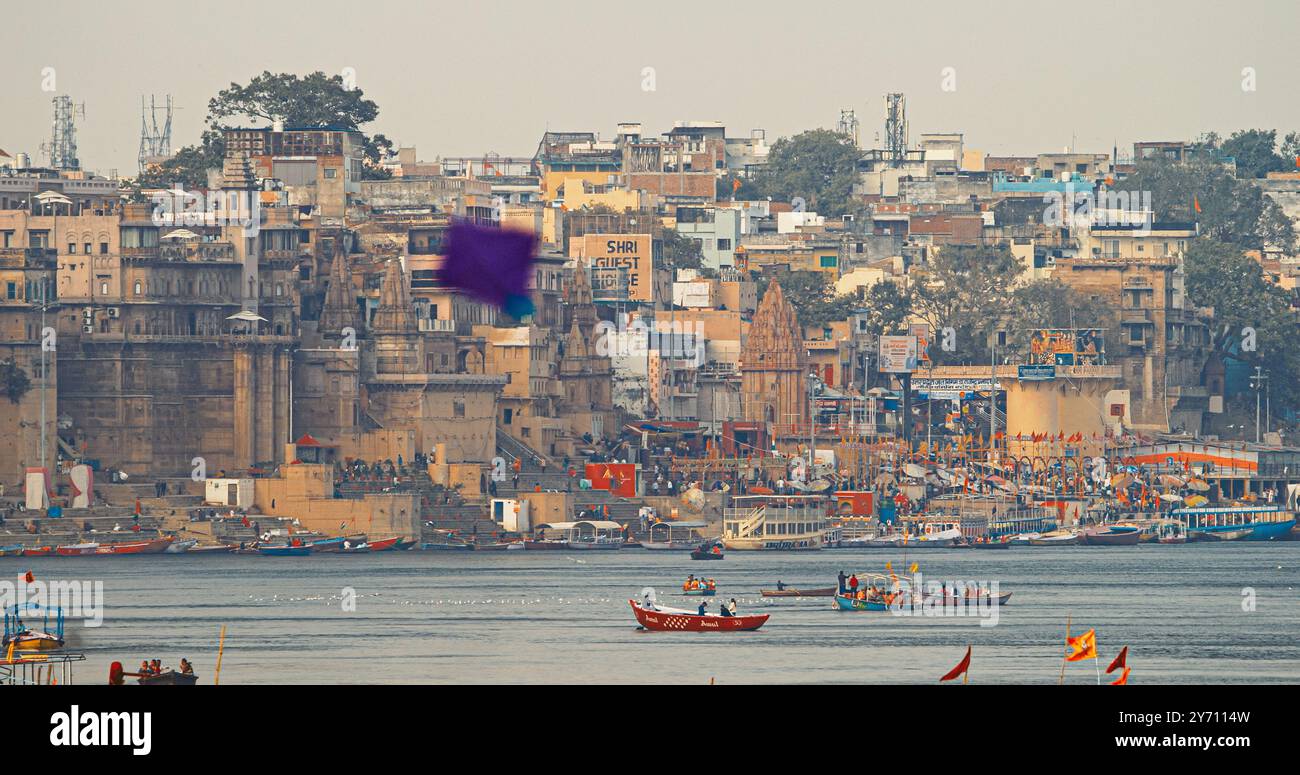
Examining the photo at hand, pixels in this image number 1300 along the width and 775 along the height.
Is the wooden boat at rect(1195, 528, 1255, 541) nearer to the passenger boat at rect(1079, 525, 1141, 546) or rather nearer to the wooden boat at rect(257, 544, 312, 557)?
the passenger boat at rect(1079, 525, 1141, 546)

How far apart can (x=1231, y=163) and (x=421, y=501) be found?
85776 millimetres

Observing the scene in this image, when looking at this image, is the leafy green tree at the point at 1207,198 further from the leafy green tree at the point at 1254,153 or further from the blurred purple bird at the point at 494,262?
the blurred purple bird at the point at 494,262

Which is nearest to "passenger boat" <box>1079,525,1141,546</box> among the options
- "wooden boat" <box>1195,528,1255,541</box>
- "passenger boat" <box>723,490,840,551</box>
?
"wooden boat" <box>1195,528,1255,541</box>

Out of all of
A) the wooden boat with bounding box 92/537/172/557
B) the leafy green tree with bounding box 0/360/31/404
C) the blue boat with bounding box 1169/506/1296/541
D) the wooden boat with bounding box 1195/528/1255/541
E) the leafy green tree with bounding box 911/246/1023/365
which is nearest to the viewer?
the wooden boat with bounding box 92/537/172/557

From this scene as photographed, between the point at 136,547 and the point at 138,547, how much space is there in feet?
0.62

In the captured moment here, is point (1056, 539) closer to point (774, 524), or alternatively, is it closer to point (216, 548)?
point (774, 524)

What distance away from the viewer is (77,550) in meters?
86.1

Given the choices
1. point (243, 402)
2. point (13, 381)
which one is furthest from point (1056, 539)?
point (13, 381)

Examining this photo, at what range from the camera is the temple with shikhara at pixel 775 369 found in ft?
365

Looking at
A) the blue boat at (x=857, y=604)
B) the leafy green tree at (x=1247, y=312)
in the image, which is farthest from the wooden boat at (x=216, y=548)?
the leafy green tree at (x=1247, y=312)

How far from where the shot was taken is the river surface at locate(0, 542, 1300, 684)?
52438mm

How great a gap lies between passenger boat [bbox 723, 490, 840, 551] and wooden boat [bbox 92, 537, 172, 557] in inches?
797

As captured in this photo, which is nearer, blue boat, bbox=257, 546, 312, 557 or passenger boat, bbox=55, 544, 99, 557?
passenger boat, bbox=55, 544, 99, 557

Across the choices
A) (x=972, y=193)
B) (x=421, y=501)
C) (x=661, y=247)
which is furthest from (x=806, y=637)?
(x=972, y=193)
